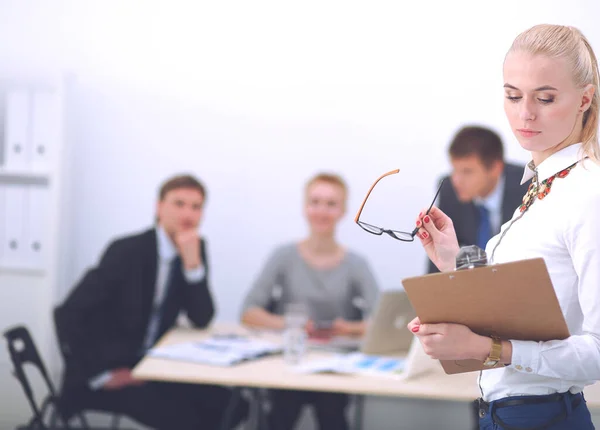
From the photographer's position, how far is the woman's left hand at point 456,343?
1059mm

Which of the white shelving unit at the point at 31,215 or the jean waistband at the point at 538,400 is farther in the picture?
the white shelving unit at the point at 31,215

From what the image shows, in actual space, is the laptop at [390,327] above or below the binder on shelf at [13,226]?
below

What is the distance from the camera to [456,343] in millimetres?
1063

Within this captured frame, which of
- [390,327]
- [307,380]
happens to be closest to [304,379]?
[307,380]

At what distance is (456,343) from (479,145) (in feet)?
7.09

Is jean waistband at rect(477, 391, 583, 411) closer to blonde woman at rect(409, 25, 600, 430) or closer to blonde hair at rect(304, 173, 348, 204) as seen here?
blonde woman at rect(409, 25, 600, 430)

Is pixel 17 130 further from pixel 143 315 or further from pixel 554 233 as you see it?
pixel 554 233

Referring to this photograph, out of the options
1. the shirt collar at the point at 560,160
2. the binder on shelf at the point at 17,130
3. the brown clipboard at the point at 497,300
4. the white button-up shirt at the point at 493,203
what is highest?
the binder on shelf at the point at 17,130

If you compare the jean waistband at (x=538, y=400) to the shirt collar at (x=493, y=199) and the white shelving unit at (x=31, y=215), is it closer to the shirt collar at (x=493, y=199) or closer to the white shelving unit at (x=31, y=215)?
the shirt collar at (x=493, y=199)

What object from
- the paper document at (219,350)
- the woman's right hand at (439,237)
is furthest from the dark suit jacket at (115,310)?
the woman's right hand at (439,237)

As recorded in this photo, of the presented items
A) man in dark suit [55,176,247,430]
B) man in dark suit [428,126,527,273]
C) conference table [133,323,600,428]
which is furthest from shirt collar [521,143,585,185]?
man in dark suit [55,176,247,430]

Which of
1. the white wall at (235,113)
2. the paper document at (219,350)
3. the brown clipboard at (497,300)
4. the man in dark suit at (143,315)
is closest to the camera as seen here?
the brown clipboard at (497,300)

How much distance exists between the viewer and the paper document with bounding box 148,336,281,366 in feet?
8.76

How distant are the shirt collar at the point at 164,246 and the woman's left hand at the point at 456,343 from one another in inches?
92.8
